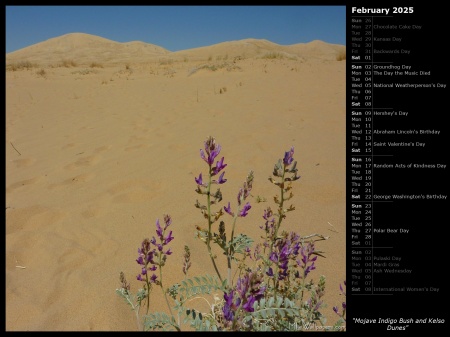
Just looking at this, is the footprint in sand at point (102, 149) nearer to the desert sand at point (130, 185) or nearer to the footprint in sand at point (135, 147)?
the desert sand at point (130, 185)

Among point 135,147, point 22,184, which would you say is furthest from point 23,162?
point 135,147

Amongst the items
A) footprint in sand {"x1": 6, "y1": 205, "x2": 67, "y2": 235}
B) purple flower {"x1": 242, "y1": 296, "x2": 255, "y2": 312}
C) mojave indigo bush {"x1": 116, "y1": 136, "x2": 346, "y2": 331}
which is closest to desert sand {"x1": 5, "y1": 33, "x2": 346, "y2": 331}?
footprint in sand {"x1": 6, "y1": 205, "x2": 67, "y2": 235}

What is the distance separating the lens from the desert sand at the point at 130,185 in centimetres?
256

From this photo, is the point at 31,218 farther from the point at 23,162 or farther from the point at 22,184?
the point at 23,162

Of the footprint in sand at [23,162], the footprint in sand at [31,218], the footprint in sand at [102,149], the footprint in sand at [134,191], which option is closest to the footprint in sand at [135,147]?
the footprint in sand at [102,149]

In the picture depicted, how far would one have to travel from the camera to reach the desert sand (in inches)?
101

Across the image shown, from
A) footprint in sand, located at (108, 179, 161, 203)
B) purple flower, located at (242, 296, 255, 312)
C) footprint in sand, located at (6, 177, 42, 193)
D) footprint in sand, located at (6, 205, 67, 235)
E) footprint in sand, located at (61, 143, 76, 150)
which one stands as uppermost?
footprint in sand, located at (61, 143, 76, 150)

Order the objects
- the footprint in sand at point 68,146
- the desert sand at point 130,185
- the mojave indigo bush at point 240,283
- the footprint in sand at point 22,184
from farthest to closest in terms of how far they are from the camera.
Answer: the footprint in sand at point 68,146
the footprint in sand at point 22,184
the desert sand at point 130,185
the mojave indigo bush at point 240,283

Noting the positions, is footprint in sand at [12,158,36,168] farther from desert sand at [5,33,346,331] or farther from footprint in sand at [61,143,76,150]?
footprint in sand at [61,143,76,150]

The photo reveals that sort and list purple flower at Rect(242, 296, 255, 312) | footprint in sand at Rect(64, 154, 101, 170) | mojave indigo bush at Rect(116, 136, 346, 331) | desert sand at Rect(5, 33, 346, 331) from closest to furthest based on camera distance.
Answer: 1. purple flower at Rect(242, 296, 255, 312)
2. mojave indigo bush at Rect(116, 136, 346, 331)
3. desert sand at Rect(5, 33, 346, 331)
4. footprint in sand at Rect(64, 154, 101, 170)

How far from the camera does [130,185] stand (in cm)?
418

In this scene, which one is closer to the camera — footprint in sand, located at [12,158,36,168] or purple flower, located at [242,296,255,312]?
purple flower, located at [242,296,255,312]

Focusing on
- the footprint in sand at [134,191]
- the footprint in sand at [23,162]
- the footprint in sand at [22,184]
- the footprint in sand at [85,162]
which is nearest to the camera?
the footprint in sand at [134,191]
